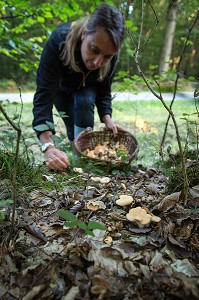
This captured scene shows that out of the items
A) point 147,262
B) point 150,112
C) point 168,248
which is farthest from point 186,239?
point 150,112

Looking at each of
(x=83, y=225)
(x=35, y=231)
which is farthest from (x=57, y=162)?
(x=83, y=225)

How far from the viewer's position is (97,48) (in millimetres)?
2121

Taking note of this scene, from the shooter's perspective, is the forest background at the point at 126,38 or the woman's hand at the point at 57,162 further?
the forest background at the point at 126,38

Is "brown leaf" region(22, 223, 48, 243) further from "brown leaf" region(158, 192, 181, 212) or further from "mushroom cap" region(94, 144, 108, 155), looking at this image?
"mushroom cap" region(94, 144, 108, 155)

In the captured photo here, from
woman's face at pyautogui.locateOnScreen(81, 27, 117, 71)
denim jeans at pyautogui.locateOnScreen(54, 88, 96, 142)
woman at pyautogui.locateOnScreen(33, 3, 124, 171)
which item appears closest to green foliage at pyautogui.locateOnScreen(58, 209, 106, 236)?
woman at pyautogui.locateOnScreen(33, 3, 124, 171)

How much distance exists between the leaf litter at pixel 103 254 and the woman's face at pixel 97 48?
1348 mm

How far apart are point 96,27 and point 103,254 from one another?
5.89ft

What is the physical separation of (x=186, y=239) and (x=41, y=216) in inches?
25.8

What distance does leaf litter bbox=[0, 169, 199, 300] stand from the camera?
782mm

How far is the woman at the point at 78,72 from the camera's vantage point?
2.04 meters

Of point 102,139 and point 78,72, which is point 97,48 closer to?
point 78,72

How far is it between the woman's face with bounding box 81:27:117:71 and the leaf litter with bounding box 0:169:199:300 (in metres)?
1.35

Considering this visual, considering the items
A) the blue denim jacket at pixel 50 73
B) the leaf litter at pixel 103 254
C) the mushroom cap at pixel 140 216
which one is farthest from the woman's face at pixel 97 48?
the mushroom cap at pixel 140 216

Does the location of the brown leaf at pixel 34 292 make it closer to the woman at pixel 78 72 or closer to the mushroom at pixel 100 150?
the woman at pixel 78 72
